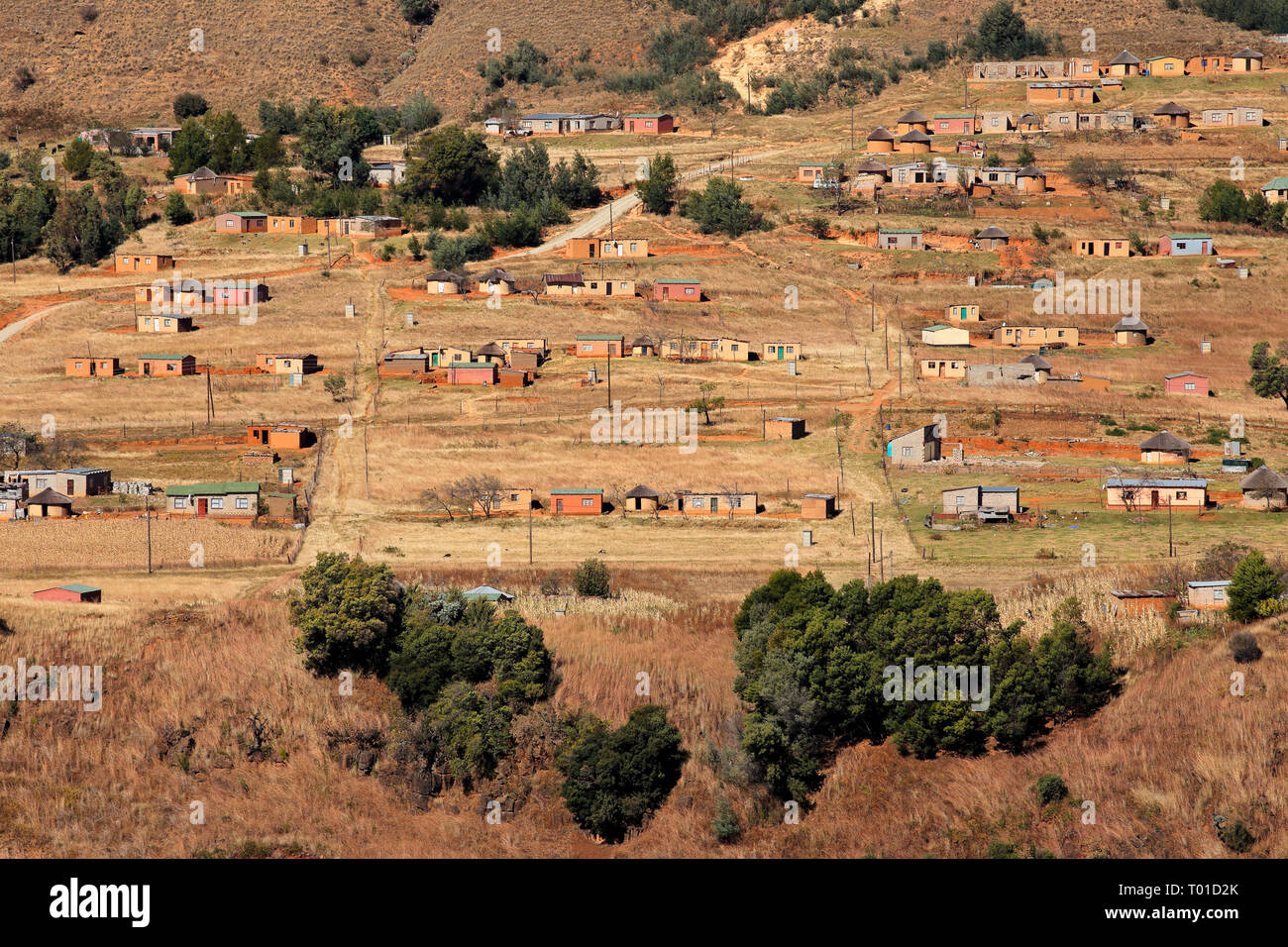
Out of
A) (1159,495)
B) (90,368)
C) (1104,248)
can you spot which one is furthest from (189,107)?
(1159,495)

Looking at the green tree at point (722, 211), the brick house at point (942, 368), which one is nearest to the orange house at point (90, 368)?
the green tree at point (722, 211)

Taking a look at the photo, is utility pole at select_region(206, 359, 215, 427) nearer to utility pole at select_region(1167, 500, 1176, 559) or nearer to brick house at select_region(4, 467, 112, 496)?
brick house at select_region(4, 467, 112, 496)

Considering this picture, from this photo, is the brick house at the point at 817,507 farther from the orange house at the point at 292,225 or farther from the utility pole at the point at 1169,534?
the orange house at the point at 292,225

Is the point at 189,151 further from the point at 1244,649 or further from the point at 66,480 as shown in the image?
the point at 1244,649

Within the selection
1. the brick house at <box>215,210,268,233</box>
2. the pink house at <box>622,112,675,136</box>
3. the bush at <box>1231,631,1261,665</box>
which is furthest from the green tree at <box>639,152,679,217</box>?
the bush at <box>1231,631,1261,665</box>

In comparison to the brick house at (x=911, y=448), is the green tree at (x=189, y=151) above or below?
above

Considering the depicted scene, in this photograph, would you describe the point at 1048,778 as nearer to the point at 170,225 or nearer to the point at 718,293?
the point at 718,293
